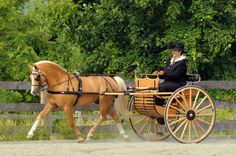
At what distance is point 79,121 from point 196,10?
8.03 meters

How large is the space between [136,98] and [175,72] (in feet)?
3.18

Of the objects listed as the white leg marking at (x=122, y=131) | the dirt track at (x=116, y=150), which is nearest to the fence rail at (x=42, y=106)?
the white leg marking at (x=122, y=131)

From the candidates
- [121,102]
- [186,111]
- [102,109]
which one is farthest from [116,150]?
[121,102]

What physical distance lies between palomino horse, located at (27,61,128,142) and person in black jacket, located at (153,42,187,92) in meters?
1.09

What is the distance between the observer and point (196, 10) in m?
21.9

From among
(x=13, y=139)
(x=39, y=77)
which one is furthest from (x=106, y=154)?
(x=13, y=139)

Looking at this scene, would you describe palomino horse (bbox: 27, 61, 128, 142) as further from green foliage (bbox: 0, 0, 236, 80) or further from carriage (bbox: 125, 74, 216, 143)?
green foliage (bbox: 0, 0, 236, 80)

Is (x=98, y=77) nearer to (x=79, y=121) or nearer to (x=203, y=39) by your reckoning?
(x=79, y=121)

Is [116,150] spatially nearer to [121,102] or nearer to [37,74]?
[37,74]

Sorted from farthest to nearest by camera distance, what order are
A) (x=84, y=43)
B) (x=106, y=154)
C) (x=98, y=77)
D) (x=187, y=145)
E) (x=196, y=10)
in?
(x=84, y=43) < (x=196, y=10) < (x=98, y=77) < (x=187, y=145) < (x=106, y=154)

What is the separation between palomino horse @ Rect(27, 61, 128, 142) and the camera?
1132 centimetres

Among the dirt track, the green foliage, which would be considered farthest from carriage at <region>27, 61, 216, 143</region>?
the green foliage

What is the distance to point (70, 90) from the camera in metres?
11.5

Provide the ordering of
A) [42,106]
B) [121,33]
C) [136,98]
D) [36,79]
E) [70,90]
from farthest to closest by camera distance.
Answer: [121,33], [42,106], [136,98], [70,90], [36,79]
